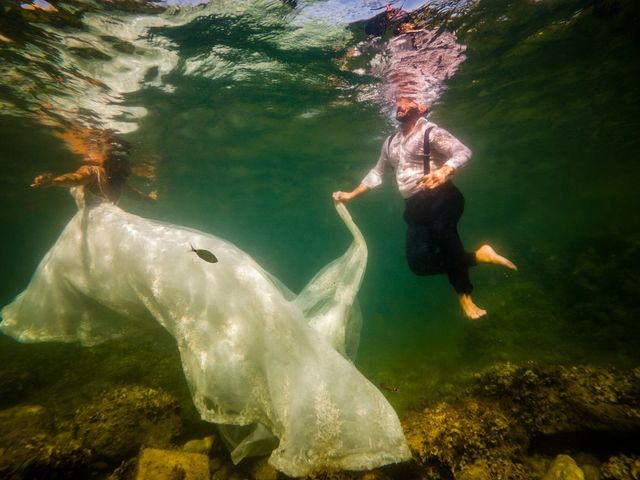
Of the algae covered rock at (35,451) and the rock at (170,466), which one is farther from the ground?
the rock at (170,466)

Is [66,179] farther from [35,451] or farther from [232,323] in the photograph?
[232,323]

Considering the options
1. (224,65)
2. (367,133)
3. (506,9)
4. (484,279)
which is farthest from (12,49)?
(484,279)

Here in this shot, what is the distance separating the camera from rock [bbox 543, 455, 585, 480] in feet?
14.9

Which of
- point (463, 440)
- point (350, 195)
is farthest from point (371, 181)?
point (463, 440)

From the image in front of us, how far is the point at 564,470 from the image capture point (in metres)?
4.63

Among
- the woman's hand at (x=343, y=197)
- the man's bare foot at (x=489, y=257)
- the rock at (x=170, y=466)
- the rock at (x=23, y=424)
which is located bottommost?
the rock at (x=23, y=424)

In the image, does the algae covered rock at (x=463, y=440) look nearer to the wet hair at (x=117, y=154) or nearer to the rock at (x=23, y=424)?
the rock at (x=23, y=424)

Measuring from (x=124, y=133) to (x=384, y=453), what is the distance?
1657 centimetres

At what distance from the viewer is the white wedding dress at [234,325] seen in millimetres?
3539

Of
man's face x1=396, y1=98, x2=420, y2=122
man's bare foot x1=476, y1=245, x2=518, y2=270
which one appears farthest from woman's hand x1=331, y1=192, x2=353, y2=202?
man's bare foot x1=476, y1=245, x2=518, y2=270

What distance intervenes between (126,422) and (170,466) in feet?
5.65

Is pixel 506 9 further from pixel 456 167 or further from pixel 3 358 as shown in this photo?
pixel 3 358

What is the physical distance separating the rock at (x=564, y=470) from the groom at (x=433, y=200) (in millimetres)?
2431

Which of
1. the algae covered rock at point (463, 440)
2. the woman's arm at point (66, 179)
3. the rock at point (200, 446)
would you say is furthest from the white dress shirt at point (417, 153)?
the woman's arm at point (66, 179)
